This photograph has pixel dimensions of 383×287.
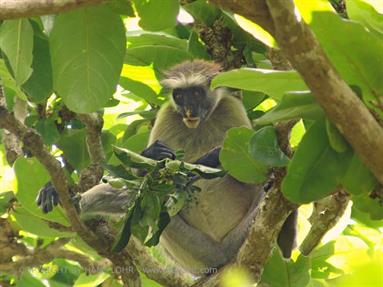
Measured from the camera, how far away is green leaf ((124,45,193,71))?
462 centimetres

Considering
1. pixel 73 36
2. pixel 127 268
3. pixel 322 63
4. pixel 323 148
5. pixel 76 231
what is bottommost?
pixel 127 268

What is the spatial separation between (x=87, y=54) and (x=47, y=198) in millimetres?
1524

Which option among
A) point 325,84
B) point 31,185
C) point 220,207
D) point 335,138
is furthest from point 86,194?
point 325,84

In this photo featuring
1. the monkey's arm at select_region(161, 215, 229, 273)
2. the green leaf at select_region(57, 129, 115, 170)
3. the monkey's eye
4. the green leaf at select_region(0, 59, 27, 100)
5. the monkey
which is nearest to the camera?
the green leaf at select_region(0, 59, 27, 100)

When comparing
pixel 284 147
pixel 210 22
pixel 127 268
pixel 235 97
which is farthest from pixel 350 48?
pixel 235 97

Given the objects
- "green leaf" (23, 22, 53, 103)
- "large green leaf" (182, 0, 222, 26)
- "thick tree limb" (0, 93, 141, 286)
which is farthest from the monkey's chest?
"green leaf" (23, 22, 53, 103)

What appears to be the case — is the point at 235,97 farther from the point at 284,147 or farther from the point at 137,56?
the point at 284,147

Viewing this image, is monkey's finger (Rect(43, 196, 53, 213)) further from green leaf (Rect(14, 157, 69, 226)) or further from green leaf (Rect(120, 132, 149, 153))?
green leaf (Rect(120, 132, 149, 153))

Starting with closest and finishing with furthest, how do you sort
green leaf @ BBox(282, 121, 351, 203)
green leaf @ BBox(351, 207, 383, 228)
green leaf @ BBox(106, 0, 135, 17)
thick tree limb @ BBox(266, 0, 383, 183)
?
thick tree limb @ BBox(266, 0, 383, 183), green leaf @ BBox(282, 121, 351, 203), green leaf @ BBox(106, 0, 135, 17), green leaf @ BBox(351, 207, 383, 228)

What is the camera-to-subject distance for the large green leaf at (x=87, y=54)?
318cm

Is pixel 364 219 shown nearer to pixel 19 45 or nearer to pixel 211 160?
pixel 211 160

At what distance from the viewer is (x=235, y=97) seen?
6.33 m

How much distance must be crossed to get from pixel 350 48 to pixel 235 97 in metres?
4.27

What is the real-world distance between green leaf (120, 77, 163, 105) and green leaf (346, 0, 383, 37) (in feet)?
7.99
